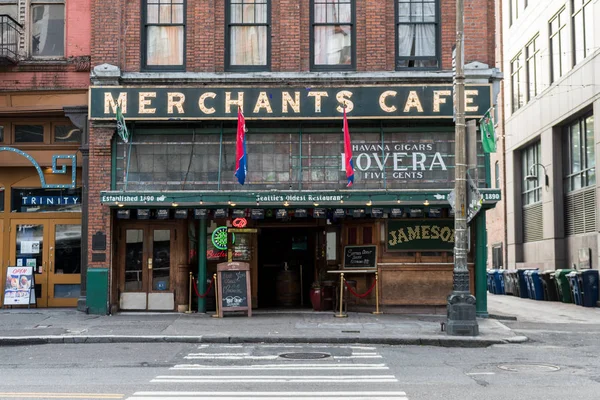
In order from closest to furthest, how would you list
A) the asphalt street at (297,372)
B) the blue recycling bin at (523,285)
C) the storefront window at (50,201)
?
the asphalt street at (297,372)
the storefront window at (50,201)
the blue recycling bin at (523,285)

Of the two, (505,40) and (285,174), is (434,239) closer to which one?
(285,174)

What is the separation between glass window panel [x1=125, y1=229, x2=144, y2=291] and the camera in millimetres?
18750

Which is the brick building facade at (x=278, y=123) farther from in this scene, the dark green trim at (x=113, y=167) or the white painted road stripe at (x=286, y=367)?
the white painted road stripe at (x=286, y=367)

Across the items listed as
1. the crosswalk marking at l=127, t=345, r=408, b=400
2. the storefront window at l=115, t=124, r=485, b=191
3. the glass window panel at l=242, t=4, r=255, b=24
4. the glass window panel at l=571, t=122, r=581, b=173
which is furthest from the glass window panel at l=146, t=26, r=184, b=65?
the glass window panel at l=571, t=122, r=581, b=173

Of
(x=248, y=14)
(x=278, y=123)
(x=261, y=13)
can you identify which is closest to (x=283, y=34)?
(x=261, y=13)

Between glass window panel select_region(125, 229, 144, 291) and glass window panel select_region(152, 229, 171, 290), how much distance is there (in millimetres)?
331

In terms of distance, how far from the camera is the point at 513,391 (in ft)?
29.6

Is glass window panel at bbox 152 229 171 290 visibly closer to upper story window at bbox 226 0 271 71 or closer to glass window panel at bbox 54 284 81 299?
glass window panel at bbox 54 284 81 299

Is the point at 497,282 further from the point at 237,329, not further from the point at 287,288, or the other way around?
the point at 237,329

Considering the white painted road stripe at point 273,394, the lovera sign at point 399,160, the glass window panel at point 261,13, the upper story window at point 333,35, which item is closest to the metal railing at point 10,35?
the glass window panel at point 261,13

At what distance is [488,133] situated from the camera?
1677cm

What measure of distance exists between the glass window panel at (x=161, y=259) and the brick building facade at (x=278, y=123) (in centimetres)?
4

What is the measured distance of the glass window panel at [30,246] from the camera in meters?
19.4

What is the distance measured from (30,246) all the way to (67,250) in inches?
37.9
